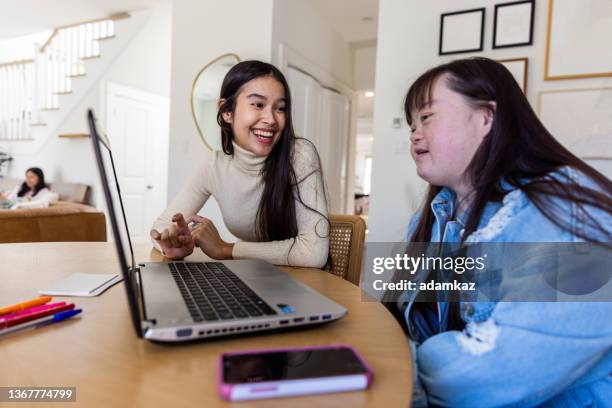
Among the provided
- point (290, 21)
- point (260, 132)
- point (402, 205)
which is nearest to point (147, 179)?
point (290, 21)

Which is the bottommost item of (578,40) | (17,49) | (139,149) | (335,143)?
(139,149)

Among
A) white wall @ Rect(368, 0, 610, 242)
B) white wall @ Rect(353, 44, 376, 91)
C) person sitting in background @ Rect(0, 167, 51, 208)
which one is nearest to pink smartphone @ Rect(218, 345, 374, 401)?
white wall @ Rect(368, 0, 610, 242)

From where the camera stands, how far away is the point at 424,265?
866 mm

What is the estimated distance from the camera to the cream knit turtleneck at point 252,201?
3.59ft

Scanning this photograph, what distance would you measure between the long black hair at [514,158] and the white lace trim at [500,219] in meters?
0.02

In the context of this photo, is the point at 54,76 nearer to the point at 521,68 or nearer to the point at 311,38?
the point at 311,38

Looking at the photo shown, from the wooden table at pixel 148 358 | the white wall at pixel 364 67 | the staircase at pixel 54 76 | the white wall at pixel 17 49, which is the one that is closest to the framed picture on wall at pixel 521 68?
the wooden table at pixel 148 358

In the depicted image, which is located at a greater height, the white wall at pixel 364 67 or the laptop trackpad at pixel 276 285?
the white wall at pixel 364 67

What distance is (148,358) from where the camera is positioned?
46 cm

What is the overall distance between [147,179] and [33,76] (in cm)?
245

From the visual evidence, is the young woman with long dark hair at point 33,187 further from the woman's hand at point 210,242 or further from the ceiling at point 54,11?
the woman's hand at point 210,242

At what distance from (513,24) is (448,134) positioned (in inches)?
84.7

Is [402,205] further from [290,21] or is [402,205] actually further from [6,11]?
[6,11]

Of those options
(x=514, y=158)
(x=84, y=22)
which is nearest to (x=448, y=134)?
(x=514, y=158)
